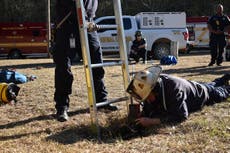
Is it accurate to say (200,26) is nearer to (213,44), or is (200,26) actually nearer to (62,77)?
(213,44)

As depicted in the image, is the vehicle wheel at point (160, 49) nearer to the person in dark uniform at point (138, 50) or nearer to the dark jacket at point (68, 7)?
the person in dark uniform at point (138, 50)

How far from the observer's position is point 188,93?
5.38 meters

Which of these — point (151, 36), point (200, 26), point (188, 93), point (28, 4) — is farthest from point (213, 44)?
point (28, 4)

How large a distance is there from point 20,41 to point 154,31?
435 inches

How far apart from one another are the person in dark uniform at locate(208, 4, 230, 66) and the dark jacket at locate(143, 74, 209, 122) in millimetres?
7835

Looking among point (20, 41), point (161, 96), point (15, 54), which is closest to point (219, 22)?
point (161, 96)

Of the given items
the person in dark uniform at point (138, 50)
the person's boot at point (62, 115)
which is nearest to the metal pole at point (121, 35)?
the person's boot at point (62, 115)

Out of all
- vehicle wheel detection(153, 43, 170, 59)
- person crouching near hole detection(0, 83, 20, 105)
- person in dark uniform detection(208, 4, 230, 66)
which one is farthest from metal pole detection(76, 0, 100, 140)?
vehicle wheel detection(153, 43, 170, 59)

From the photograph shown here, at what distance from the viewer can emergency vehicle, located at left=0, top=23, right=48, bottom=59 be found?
28.1 meters

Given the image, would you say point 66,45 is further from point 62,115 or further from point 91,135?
point 91,135

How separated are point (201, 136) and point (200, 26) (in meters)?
25.1

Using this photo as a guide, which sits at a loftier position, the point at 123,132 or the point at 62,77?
Result: the point at 62,77

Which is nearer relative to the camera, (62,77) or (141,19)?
(62,77)

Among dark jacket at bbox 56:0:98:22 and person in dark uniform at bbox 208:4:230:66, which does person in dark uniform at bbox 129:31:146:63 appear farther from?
dark jacket at bbox 56:0:98:22
